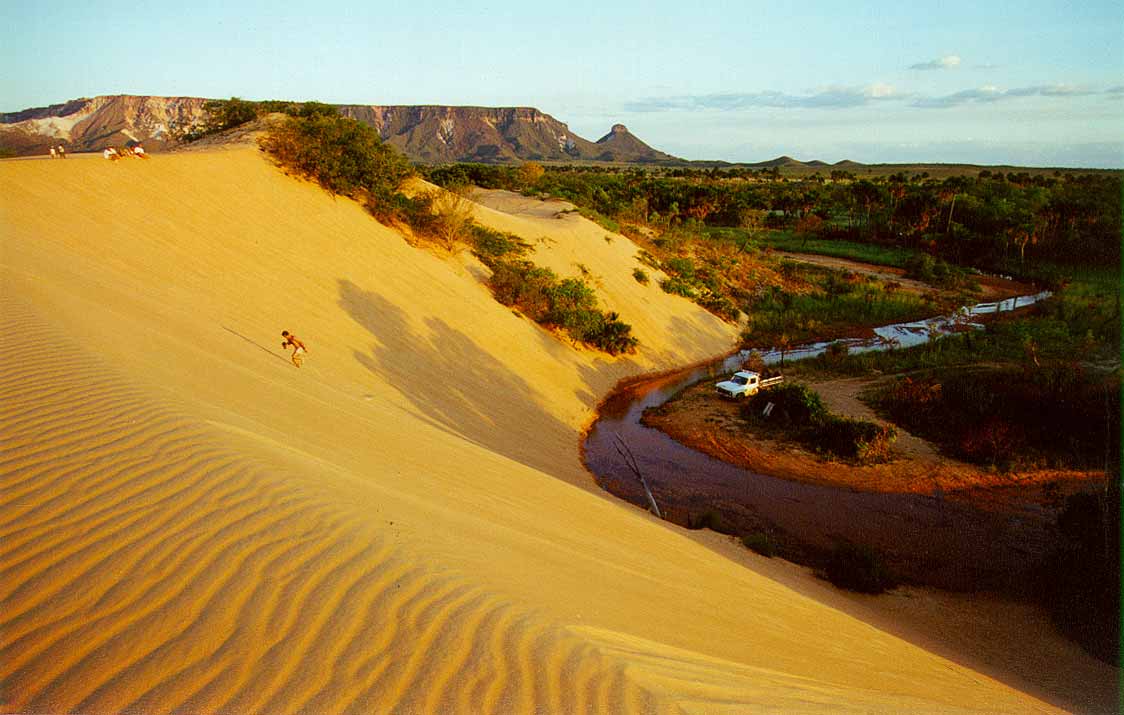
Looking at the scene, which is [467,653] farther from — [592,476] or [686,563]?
[592,476]

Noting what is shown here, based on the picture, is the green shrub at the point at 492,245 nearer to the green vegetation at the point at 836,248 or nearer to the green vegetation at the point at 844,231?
the green vegetation at the point at 844,231

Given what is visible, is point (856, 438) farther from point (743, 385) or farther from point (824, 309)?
point (824, 309)

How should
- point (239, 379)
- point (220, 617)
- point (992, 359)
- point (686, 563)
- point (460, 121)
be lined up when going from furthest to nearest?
point (460, 121) → point (992, 359) → point (239, 379) → point (686, 563) → point (220, 617)

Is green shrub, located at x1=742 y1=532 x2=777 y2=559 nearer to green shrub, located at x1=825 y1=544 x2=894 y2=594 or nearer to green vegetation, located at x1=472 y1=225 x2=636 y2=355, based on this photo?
green shrub, located at x1=825 y1=544 x2=894 y2=594

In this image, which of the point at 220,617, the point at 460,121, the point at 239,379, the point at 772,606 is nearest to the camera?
the point at 220,617

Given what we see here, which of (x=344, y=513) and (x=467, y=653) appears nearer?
(x=467, y=653)

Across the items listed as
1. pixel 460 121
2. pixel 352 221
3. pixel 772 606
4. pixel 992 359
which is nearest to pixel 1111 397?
pixel 992 359

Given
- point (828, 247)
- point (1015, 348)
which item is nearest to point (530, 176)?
point (828, 247)
